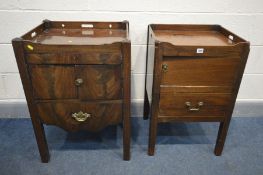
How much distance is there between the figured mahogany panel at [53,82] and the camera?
1062 mm

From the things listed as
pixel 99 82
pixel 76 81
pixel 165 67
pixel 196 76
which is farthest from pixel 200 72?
pixel 76 81

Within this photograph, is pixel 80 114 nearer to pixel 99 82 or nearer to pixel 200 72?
pixel 99 82

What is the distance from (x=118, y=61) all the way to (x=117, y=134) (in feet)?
→ 2.28

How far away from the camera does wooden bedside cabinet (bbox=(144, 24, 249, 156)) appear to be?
109 centimetres

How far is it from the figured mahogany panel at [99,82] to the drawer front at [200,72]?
228 millimetres

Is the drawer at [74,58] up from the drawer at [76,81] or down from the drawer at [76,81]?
up

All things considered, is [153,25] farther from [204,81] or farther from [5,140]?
[5,140]

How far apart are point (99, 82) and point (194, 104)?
Answer: 50cm

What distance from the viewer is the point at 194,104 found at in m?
1.23

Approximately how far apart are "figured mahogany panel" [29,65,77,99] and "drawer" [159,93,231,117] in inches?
17.8

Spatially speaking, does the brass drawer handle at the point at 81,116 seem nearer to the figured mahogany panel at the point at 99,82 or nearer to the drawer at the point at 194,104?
the figured mahogany panel at the point at 99,82

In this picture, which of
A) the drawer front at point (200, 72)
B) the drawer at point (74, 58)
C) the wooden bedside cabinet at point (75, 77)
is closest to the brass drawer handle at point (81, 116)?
the wooden bedside cabinet at point (75, 77)

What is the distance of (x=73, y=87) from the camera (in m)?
1.11

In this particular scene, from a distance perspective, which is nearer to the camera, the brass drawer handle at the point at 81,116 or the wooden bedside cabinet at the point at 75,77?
the wooden bedside cabinet at the point at 75,77
